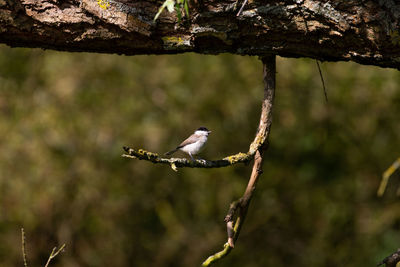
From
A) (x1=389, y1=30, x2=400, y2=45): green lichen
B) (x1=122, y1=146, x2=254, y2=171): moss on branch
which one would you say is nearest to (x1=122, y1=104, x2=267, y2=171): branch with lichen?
(x1=122, y1=146, x2=254, y2=171): moss on branch

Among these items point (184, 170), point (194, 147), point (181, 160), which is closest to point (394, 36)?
point (181, 160)

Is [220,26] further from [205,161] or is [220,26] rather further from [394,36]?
[394,36]

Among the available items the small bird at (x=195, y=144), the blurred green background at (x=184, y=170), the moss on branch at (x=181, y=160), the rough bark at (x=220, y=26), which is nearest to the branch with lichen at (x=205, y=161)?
the moss on branch at (x=181, y=160)

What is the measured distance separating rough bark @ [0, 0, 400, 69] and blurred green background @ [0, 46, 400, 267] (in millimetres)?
5541

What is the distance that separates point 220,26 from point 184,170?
6.14 m

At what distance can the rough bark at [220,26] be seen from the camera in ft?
8.50

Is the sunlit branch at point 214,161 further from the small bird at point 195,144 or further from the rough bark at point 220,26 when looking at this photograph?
the small bird at point 195,144

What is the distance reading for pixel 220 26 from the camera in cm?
265

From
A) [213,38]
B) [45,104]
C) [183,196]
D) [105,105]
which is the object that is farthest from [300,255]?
[213,38]

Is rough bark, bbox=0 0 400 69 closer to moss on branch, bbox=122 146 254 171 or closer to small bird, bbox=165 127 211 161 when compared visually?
moss on branch, bbox=122 146 254 171

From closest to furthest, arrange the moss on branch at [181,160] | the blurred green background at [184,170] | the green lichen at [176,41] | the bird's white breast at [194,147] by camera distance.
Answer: the moss on branch at [181,160]
the green lichen at [176,41]
the bird's white breast at [194,147]
the blurred green background at [184,170]

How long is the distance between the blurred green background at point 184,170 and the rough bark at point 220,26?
5.54m

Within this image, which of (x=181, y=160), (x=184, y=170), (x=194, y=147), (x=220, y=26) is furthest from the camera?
(x=184, y=170)

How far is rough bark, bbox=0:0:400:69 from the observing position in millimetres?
2592
